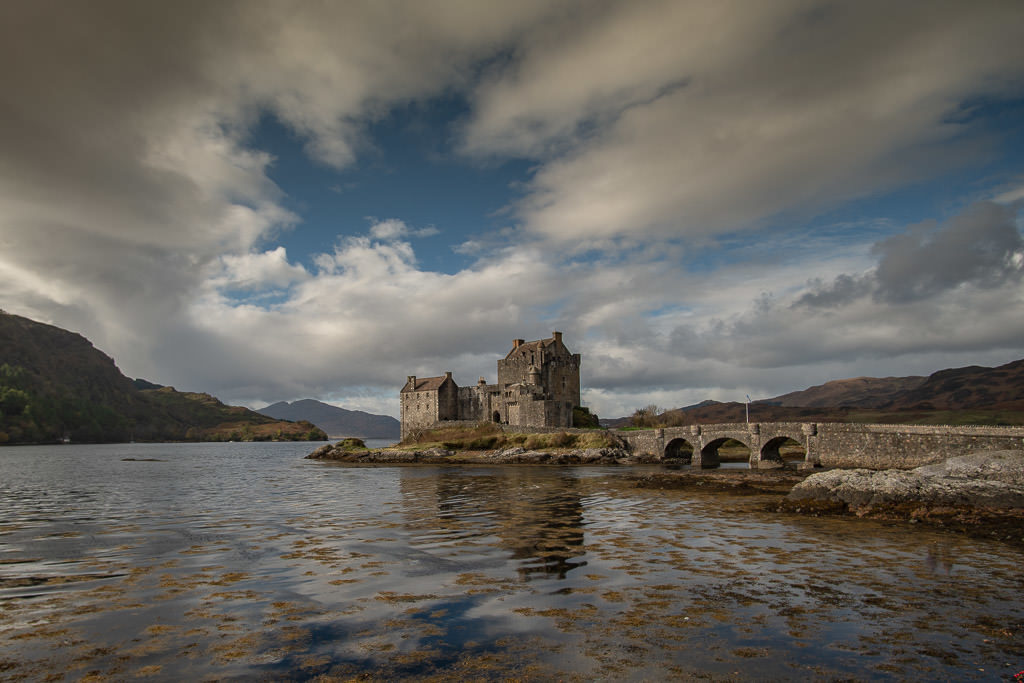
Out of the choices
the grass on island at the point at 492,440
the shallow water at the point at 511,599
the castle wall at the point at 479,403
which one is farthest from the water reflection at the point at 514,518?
the castle wall at the point at 479,403

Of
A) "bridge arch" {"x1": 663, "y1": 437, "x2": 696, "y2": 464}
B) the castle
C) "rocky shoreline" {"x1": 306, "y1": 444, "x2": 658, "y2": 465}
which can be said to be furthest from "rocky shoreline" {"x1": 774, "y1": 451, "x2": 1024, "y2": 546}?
the castle

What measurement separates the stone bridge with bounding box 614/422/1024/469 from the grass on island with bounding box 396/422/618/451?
338 inches

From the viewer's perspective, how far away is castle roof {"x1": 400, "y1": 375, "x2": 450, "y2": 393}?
9931cm

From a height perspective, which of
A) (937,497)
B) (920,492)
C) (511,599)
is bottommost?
(511,599)

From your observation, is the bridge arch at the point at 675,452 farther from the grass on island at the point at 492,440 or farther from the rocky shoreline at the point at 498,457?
the grass on island at the point at 492,440

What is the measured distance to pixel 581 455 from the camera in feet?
222

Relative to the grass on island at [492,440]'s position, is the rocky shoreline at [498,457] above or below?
below

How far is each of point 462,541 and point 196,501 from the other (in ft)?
75.4

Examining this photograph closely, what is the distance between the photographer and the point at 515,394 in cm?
8888

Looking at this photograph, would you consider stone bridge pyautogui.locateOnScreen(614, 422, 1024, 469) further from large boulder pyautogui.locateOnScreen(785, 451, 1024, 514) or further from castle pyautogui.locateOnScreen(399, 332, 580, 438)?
castle pyautogui.locateOnScreen(399, 332, 580, 438)

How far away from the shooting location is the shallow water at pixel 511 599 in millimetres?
8234

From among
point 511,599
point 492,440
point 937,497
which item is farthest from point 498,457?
point 511,599

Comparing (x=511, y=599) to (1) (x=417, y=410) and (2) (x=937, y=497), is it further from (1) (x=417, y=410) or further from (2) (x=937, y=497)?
(1) (x=417, y=410)

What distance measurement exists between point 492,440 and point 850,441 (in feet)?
153
